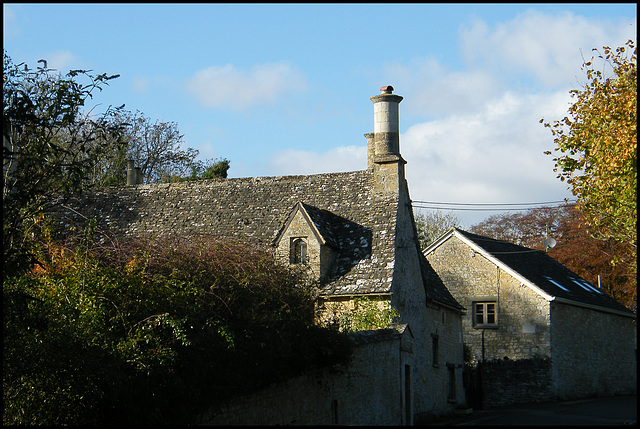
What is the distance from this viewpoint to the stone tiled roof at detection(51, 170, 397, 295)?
2372 centimetres

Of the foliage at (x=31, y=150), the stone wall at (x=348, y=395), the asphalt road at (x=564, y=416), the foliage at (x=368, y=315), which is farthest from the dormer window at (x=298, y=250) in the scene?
the foliage at (x=31, y=150)

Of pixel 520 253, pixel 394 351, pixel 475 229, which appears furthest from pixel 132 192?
pixel 475 229

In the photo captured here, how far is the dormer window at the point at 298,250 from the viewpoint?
24094 mm

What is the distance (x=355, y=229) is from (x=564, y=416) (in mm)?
8979

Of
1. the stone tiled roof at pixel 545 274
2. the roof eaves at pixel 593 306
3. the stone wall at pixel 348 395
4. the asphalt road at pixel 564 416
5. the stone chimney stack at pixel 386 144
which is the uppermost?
the stone chimney stack at pixel 386 144

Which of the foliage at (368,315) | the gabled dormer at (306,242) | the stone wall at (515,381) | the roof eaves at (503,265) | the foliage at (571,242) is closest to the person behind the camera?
the foliage at (368,315)

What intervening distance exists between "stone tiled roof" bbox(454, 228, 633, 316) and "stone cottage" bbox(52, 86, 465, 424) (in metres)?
6.90

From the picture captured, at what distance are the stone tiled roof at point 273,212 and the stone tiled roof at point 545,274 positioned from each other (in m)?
11.6

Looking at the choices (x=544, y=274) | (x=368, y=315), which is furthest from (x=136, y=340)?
(x=544, y=274)

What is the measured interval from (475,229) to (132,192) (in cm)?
3307

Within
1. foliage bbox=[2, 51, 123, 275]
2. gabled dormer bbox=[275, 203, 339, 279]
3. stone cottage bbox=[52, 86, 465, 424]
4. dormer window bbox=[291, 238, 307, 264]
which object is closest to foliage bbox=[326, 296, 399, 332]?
stone cottage bbox=[52, 86, 465, 424]

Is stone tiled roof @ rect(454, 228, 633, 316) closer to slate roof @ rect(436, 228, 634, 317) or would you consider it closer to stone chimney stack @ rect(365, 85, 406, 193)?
slate roof @ rect(436, 228, 634, 317)

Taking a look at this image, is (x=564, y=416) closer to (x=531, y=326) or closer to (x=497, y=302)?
(x=531, y=326)

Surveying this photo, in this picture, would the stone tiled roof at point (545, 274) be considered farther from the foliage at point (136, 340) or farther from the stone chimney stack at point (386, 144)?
the foliage at point (136, 340)
